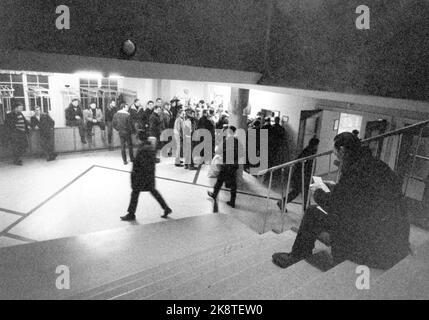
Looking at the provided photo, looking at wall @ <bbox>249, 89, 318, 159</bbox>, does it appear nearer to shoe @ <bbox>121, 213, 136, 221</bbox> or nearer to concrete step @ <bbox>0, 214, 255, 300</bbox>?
concrete step @ <bbox>0, 214, 255, 300</bbox>

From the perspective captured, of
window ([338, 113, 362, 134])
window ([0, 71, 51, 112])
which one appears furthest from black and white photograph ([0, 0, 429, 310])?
window ([0, 71, 51, 112])

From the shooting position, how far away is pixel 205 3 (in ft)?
15.1

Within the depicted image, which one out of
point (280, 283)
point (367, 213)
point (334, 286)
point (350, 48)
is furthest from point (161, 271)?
point (350, 48)

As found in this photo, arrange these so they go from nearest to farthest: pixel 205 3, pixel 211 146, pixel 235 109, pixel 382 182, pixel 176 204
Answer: pixel 382 182 → pixel 205 3 → pixel 176 204 → pixel 235 109 → pixel 211 146

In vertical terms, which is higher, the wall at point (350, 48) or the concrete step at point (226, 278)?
the wall at point (350, 48)

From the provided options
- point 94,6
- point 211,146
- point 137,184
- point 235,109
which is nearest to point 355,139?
point 94,6

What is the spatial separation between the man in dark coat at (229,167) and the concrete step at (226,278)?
309 centimetres

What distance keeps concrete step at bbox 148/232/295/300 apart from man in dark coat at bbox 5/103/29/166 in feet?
27.2

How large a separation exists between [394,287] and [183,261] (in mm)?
2448

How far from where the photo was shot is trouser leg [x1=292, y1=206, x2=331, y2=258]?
3.23 metres

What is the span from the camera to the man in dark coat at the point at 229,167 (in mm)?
6941

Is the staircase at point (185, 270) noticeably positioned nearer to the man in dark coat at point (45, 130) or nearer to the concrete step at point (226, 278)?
the concrete step at point (226, 278)

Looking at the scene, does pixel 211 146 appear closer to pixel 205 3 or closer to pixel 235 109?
pixel 235 109

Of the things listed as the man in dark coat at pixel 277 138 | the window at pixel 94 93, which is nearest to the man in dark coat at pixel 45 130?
the window at pixel 94 93
